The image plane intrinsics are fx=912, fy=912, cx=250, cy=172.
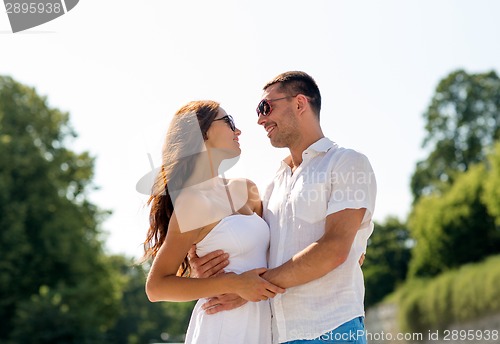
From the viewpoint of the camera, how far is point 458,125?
50750 millimetres

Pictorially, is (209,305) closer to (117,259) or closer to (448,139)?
(117,259)

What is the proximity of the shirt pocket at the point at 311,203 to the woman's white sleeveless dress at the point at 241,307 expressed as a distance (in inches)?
13.3

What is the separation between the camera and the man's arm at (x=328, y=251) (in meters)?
4.75

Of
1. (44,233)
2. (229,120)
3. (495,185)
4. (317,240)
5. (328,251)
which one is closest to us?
(328,251)

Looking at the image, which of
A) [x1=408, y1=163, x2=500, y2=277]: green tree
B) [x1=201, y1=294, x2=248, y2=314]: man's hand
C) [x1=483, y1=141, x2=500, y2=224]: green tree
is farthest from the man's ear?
[x1=408, y1=163, x2=500, y2=277]: green tree

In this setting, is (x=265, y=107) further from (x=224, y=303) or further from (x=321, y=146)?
(x=224, y=303)

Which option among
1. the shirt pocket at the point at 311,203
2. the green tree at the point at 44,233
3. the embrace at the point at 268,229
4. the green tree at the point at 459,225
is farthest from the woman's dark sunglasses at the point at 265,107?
the green tree at the point at 459,225

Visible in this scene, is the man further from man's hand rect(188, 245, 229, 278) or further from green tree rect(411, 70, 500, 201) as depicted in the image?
green tree rect(411, 70, 500, 201)

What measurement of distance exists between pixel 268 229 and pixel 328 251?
0.65 meters

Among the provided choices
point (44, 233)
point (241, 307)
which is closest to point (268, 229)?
point (241, 307)

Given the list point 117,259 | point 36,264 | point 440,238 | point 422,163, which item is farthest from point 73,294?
point 422,163

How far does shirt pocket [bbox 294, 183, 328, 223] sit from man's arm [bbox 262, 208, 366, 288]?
139mm

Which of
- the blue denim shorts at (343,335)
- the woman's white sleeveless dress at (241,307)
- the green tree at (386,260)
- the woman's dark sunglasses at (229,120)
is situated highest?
the woman's dark sunglasses at (229,120)

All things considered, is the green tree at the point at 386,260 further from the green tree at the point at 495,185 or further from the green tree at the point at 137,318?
the green tree at the point at 495,185
